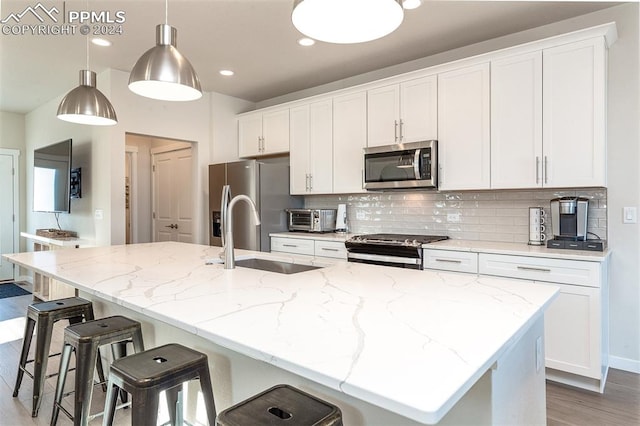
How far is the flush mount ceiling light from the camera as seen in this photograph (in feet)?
4.37

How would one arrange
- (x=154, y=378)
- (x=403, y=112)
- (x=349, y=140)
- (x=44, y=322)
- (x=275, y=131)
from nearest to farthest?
(x=154, y=378) < (x=44, y=322) < (x=403, y=112) < (x=349, y=140) < (x=275, y=131)

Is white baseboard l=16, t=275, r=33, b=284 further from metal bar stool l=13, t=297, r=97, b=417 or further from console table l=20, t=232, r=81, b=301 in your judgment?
metal bar stool l=13, t=297, r=97, b=417

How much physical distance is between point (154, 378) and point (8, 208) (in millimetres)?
6552

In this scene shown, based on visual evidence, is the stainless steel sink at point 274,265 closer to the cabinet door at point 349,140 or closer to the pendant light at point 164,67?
the pendant light at point 164,67

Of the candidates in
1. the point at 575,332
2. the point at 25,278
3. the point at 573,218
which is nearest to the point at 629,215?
the point at 573,218

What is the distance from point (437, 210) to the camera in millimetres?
3734

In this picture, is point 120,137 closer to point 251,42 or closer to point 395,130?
point 251,42

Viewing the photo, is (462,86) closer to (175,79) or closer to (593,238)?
(593,238)

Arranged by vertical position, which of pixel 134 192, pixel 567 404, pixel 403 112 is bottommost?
pixel 567 404

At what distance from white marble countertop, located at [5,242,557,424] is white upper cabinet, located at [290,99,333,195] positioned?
2.23 meters

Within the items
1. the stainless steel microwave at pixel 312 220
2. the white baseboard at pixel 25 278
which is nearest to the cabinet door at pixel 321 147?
the stainless steel microwave at pixel 312 220

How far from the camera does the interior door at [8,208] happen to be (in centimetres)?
608

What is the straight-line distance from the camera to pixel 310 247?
401cm

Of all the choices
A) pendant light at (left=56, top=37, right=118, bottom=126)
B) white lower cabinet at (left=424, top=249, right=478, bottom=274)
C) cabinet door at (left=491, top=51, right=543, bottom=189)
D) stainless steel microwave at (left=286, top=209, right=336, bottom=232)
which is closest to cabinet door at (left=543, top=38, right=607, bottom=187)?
cabinet door at (left=491, top=51, right=543, bottom=189)
